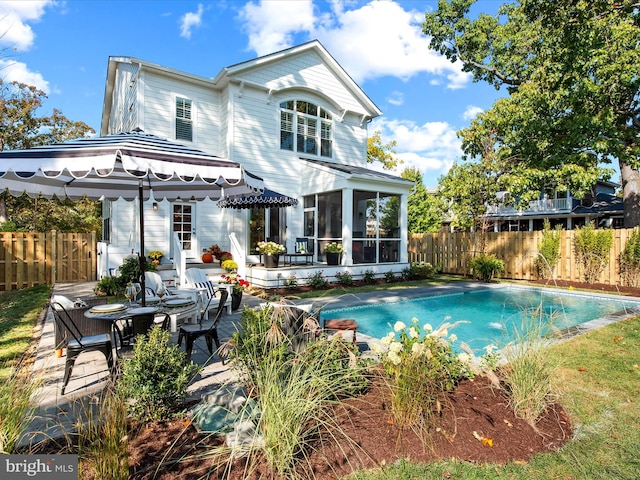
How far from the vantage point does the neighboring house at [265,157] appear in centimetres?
1267

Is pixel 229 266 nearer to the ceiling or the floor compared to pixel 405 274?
nearer to the ceiling

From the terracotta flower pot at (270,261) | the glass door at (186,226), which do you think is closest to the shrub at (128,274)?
the glass door at (186,226)

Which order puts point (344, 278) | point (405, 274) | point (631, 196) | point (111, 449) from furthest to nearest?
1. point (631, 196)
2. point (405, 274)
3. point (344, 278)
4. point (111, 449)

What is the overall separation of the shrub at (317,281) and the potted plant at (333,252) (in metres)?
0.90

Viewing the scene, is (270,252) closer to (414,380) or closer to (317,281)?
(317,281)

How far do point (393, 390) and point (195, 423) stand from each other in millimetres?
1779

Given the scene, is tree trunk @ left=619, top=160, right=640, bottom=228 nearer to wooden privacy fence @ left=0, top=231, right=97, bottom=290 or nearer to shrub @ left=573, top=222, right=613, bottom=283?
shrub @ left=573, top=222, right=613, bottom=283

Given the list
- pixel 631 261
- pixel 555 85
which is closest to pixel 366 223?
pixel 555 85

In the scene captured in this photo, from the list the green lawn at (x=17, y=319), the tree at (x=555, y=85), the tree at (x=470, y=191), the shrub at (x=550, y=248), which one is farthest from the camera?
the tree at (x=470, y=191)

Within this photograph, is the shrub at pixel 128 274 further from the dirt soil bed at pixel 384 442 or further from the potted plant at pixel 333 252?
the dirt soil bed at pixel 384 442

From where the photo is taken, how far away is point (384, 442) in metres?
2.89

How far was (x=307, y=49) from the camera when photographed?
15703 millimetres

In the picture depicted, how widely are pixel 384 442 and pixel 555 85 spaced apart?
15.3m

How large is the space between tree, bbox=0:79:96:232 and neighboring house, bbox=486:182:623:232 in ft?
102
